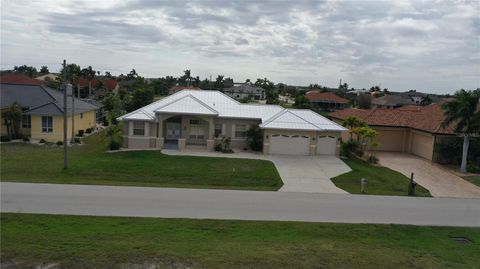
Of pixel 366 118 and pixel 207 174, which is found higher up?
pixel 366 118

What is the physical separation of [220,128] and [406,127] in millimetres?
15970

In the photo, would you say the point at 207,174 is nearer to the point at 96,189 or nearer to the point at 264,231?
the point at 96,189

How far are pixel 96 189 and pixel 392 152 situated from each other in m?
25.9

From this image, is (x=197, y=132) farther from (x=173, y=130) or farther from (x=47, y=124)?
(x=47, y=124)

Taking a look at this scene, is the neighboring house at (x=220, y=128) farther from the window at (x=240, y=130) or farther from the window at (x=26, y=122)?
the window at (x=26, y=122)

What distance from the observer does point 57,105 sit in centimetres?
3444

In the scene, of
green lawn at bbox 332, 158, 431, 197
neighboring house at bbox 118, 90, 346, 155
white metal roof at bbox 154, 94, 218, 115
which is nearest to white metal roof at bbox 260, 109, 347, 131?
neighboring house at bbox 118, 90, 346, 155

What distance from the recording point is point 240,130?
32.5 metres

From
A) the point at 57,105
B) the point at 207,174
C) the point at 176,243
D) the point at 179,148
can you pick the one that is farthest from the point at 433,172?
the point at 57,105

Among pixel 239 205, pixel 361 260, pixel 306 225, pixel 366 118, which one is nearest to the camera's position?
pixel 361 260

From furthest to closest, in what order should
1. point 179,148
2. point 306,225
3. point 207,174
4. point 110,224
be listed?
1. point 179,148
2. point 207,174
3. point 306,225
4. point 110,224

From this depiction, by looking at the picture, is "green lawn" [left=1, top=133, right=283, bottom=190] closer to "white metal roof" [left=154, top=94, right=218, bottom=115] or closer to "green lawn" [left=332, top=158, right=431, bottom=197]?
"green lawn" [left=332, top=158, right=431, bottom=197]

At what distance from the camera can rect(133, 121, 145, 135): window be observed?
30.8 m

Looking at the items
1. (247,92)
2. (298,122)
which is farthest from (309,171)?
(247,92)
